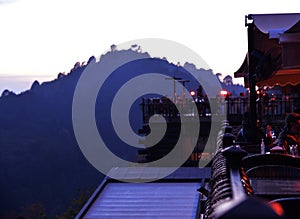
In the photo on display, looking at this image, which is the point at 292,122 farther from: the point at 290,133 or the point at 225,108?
the point at 225,108

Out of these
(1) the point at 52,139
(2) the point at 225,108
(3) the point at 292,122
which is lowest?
(1) the point at 52,139

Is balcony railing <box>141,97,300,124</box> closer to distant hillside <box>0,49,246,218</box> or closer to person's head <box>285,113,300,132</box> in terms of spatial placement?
person's head <box>285,113,300,132</box>

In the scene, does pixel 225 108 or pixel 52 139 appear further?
pixel 52 139

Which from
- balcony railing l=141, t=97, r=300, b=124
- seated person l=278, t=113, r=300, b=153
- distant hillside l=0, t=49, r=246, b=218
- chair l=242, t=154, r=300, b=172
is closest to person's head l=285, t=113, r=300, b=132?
seated person l=278, t=113, r=300, b=153

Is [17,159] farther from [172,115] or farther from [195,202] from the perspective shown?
[195,202]

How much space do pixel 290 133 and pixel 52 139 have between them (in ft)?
209

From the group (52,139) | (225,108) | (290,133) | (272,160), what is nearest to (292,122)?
(290,133)

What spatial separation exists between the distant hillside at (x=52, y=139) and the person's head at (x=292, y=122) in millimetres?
40361

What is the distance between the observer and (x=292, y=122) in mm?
6426

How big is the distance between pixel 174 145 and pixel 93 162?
50507 millimetres

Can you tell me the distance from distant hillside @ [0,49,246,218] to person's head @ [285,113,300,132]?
40.4 m

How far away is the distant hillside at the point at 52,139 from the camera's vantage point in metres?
54.2

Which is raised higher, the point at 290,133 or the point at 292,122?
the point at 292,122

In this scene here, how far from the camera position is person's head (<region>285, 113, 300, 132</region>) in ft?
20.8
